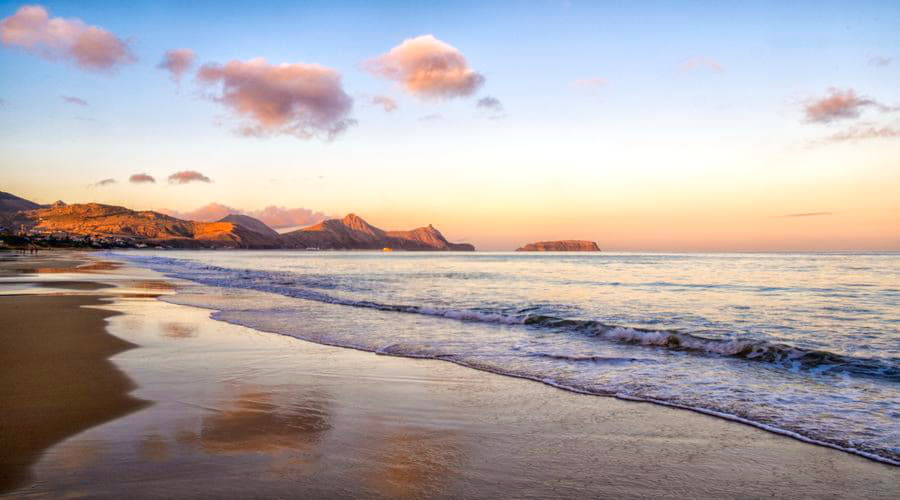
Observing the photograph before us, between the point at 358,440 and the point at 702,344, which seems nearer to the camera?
the point at 358,440

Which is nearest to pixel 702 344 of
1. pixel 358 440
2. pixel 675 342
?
pixel 675 342

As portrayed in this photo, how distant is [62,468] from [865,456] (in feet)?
23.6

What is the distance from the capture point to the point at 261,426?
17.7ft

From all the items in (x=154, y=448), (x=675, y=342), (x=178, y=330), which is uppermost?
(x=154, y=448)

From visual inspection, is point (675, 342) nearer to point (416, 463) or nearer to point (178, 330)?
point (416, 463)

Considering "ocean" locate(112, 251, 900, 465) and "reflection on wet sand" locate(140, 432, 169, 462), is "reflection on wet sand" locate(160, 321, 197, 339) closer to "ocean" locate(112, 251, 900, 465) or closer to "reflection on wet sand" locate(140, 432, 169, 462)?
"ocean" locate(112, 251, 900, 465)

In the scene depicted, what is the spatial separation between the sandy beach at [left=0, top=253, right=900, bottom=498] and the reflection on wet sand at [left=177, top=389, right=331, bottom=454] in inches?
1.1

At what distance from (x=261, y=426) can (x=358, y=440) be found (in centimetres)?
116

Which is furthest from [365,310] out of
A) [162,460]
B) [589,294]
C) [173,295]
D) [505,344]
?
[162,460]

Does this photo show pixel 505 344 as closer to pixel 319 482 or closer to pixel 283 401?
pixel 283 401

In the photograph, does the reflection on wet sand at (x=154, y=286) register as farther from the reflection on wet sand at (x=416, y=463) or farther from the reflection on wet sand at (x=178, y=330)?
the reflection on wet sand at (x=416, y=463)

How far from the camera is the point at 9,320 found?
12.9 m

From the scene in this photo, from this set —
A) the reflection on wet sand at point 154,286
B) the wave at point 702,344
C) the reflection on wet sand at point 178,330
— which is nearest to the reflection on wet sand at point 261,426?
the reflection on wet sand at point 178,330

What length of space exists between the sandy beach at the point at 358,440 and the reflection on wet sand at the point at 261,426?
0.03 metres
